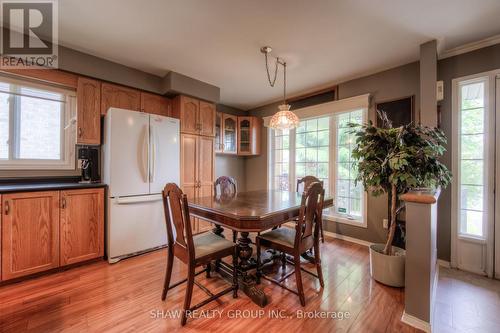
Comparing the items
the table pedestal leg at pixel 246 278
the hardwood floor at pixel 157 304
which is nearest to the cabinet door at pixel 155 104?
the hardwood floor at pixel 157 304

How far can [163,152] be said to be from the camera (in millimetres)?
2938

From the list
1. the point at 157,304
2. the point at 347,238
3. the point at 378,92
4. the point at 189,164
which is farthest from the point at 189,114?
the point at 347,238

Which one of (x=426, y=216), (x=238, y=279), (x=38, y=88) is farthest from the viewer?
(x=38, y=88)

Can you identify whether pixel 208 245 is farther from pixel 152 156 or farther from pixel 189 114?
pixel 189 114

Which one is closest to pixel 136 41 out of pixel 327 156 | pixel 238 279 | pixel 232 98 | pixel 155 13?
pixel 155 13

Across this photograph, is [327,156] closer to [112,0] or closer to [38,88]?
[112,0]

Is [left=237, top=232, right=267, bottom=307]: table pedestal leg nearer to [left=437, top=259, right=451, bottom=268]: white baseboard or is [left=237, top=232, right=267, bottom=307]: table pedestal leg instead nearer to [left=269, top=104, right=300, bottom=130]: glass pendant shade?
[left=269, top=104, right=300, bottom=130]: glass pendant shade

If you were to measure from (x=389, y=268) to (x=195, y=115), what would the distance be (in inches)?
124

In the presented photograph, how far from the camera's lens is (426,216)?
1.48 meters

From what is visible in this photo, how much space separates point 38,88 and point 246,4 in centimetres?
254

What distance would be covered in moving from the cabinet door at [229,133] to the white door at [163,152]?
4.31ft

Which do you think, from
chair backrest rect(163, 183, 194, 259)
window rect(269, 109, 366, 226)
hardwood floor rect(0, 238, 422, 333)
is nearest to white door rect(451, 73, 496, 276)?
window rect(269, 109, 366, 226)

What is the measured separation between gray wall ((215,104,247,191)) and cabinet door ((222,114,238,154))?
277 mm

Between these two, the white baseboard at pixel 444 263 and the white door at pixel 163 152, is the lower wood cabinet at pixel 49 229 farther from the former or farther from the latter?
the white baseboard at pixel 444 263
